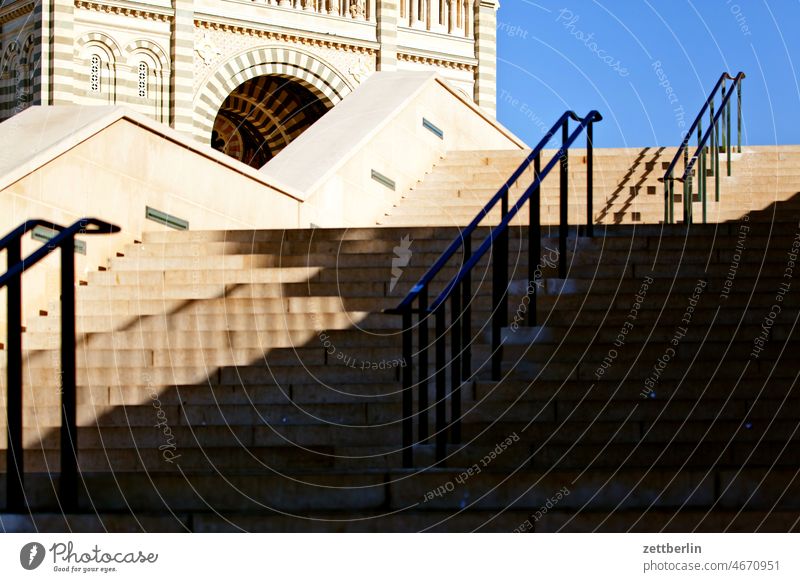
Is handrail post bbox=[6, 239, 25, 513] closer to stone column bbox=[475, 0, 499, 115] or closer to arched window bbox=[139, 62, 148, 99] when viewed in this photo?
arched window bbox=[139, 62, 148, 99]

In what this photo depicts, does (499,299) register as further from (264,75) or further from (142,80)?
(264,75)

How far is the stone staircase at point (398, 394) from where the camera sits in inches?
246

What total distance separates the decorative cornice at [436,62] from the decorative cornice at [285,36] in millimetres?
850

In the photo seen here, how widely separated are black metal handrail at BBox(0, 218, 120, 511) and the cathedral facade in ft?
68.8

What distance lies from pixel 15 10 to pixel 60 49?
2161mm

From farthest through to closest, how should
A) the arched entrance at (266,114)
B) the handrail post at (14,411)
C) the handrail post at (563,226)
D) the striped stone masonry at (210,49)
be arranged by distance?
the arched entrance at (266,114) → the striped stone masonry at (210,49) → the handrail post at (563,226) → the handrail post at (14,411)

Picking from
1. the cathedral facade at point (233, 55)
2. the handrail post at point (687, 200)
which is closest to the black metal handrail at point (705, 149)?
the handrail post at point (687, 200)

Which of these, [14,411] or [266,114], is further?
[266,114]

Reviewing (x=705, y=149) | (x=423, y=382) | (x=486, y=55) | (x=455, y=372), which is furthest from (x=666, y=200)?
(x=486, y=55)

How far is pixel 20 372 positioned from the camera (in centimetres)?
640

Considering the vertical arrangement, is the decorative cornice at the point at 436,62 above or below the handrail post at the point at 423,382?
above

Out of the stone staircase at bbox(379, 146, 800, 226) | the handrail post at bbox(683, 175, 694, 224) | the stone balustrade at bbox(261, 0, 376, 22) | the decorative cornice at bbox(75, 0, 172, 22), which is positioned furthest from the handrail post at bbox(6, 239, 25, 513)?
the stone balustrade at bbox(261, 0, 376, 22)

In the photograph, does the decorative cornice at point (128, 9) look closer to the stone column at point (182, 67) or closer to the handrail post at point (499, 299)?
the stone column at point (182, 67)

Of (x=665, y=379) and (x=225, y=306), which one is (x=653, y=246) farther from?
(x=225, y=306)
